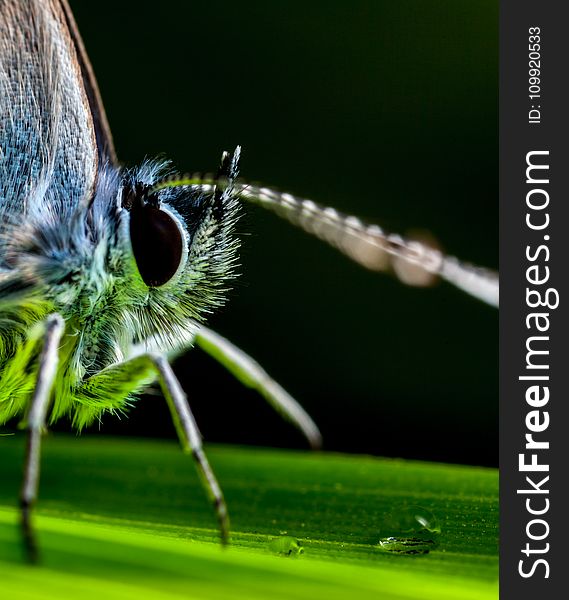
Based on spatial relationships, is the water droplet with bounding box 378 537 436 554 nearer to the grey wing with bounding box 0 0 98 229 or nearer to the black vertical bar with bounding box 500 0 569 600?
the black vertical bar with bounding box 500 0 569 600

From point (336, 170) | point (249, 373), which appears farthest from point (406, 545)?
point (336, 170)

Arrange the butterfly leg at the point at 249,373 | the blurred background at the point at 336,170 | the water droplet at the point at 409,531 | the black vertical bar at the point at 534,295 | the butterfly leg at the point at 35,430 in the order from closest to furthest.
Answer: the butterfly leg at the point at 35,430 → the water droplet at the point at 409,531 → the black vertical bar at the point at 534,295 → the butterfly leg at the point at 249,373 → the blurred background at the point at 336,170

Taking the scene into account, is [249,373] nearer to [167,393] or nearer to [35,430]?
[167,393]

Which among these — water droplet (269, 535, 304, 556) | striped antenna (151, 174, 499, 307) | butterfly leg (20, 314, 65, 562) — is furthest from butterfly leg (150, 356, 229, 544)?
striped antenna (151, 174, 499, 307)

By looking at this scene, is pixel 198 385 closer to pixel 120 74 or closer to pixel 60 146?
pixel 120 74

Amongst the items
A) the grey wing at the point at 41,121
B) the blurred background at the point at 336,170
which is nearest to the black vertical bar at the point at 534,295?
the grey wing at the point at 41,121

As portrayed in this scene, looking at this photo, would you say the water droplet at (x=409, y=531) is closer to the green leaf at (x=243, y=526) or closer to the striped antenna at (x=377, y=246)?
the green leaf at (x=243, y=526)

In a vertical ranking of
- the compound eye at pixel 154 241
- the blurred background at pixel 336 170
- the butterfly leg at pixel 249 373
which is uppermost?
the blurred background at pixel 336 170
